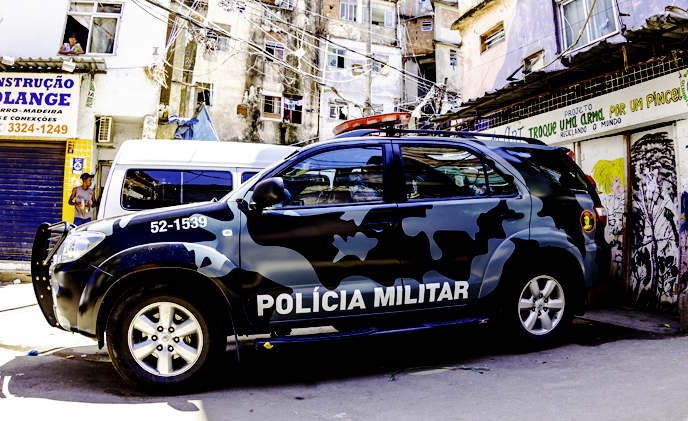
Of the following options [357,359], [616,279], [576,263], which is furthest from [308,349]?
[616,279]

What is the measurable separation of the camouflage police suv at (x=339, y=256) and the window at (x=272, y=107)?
20722 millimetres

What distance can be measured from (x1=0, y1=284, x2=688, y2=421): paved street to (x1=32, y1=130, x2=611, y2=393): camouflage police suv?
33cm

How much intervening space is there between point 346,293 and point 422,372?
37.9 inches

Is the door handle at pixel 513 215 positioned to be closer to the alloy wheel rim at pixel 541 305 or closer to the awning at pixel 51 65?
the alloy wheel rim at pixel 541 305

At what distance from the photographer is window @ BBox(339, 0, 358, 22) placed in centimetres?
2887

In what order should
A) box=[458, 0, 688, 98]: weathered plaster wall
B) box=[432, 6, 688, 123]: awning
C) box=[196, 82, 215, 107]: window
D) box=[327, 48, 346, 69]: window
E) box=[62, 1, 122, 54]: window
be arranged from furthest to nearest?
box=[327, 48, 346, 69]: window
box=[196, 82, 215, 107]: window
box=[62, 1, 122, 54]: window
box=[458, 0, 688, 98]: weathered plaster wall
box=[432, 6, 688, 123]: awning

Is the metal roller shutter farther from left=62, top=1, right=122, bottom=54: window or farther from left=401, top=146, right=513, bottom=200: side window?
left=401, top=146, right=513, bottom=200: side window

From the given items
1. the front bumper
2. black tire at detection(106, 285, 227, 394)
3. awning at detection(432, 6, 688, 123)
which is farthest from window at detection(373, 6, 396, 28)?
black tire at detection(106, 285, 227, 394)

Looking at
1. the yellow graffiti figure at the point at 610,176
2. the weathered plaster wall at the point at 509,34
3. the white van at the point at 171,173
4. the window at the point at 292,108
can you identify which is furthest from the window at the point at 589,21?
the window at the point at 292,108

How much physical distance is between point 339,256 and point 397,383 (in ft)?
3.56

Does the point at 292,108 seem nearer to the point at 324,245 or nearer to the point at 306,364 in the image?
the point at 306,364

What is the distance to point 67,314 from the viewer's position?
354cm

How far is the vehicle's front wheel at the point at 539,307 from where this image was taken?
4.29 m

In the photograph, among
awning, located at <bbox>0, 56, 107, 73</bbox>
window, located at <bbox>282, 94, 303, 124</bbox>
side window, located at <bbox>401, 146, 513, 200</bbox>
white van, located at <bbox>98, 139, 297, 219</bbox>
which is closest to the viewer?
side window, located at <bbox>401, 146, 513, 200</bbox>
